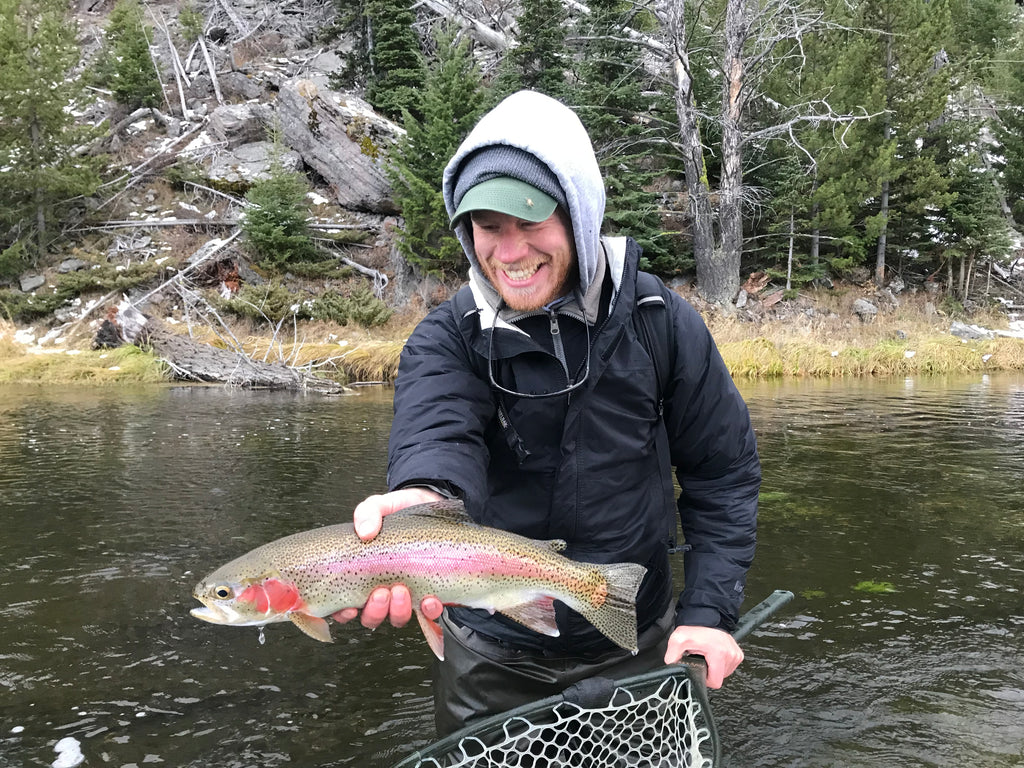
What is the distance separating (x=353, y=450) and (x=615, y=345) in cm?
809

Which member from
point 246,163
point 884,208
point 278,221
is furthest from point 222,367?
point 884,208

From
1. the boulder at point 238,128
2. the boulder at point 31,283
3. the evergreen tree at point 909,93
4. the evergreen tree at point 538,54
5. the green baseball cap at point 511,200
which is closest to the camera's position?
the green baseball cap at point 511,200

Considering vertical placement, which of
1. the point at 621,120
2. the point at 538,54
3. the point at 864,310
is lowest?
the point at 864,310

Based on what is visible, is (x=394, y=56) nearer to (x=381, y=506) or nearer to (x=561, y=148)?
(x=561, y=148)

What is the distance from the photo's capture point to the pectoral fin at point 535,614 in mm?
2348

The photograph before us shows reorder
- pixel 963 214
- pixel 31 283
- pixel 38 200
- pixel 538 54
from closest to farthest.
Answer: pixel 31 283
pixel 38 200
pixel 538 54
pixel 963 214

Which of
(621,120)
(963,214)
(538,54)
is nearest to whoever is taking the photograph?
(621,120)

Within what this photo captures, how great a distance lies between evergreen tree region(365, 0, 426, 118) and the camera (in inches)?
1038

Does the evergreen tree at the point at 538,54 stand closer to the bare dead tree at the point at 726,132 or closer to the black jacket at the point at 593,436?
the bare dead tree at the point at 726,132

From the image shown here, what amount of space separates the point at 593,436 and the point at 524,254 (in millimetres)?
644

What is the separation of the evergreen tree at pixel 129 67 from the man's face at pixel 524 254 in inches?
1251

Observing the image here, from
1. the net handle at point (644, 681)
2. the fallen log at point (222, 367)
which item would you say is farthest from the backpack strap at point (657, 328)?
the fallen log at point (222, 367)

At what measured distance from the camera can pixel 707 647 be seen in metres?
2.62

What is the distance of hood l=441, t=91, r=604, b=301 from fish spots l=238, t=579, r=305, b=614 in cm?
127
